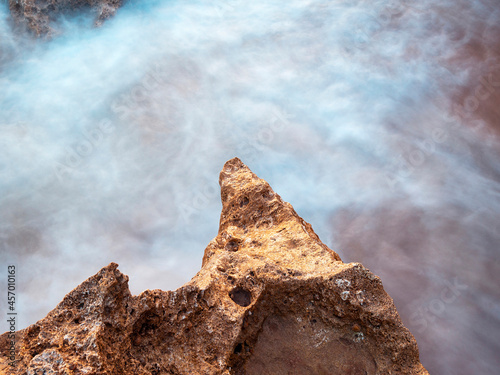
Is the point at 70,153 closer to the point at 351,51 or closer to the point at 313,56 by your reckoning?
the point at 313,56

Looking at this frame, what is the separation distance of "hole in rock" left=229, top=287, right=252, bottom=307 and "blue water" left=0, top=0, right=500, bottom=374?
14.3 feet

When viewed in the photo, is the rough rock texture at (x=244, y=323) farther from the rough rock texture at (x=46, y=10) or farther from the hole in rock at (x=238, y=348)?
the rough rock texture at (x=46, y=10)

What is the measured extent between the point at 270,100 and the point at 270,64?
1383 millimetres

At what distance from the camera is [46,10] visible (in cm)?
1131

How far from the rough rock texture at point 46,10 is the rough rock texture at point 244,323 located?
9.91 meters

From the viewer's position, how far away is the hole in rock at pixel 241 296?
381 cm

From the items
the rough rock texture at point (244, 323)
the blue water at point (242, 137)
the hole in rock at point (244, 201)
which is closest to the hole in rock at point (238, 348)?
the rough rock texture at point (244, 323)

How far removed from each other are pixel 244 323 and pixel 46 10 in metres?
10.8

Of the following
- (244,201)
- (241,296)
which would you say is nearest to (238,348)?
(241,296)

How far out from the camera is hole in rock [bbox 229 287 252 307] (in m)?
3.81

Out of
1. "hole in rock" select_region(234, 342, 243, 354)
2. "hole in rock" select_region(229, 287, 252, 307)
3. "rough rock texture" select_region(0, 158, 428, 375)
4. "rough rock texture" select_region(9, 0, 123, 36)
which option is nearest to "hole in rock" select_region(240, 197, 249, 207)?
"rough rock texture" select_region(0, 158, 428, 375)

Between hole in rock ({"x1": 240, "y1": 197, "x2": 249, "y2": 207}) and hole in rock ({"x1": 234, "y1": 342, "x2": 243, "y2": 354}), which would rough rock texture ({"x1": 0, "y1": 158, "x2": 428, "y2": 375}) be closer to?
hole in rock ({"x1": 234, "y1": 342, "x2": 243, "y2": 354})

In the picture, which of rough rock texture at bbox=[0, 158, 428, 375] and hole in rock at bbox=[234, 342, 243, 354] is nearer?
rough rock texture at bbox=[0, 158, 428, 375]

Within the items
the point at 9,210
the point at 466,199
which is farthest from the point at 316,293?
the point at 9,210
